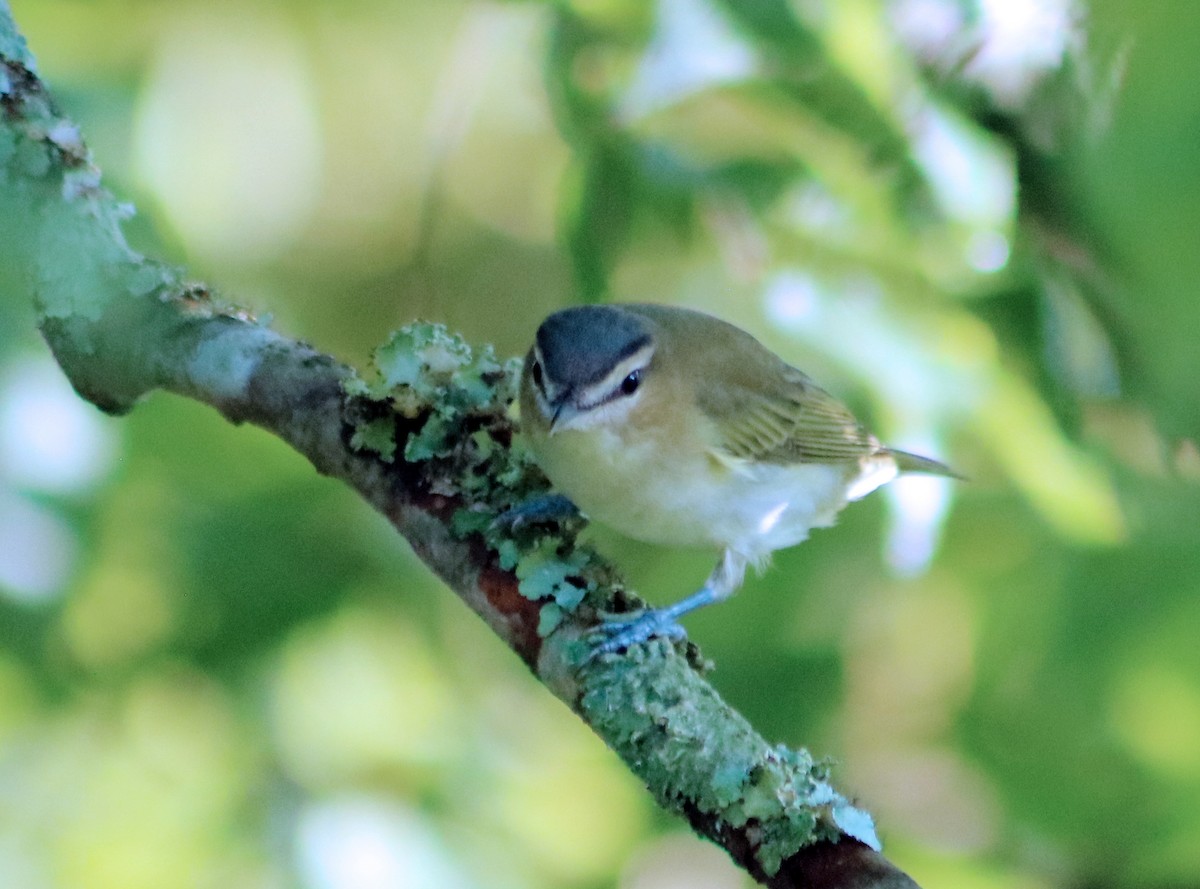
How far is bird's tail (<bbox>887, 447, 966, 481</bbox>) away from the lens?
9.49 ft

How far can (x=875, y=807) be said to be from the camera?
3395 millimetres

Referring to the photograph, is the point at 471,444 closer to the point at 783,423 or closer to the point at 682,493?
the point at 682,493

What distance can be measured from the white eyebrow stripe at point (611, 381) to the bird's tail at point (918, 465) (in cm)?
82

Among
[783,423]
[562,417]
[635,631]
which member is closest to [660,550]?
[783,423]

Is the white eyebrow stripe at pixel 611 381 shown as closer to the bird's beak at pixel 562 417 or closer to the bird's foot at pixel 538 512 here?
the bird's beak at pixel 562 417

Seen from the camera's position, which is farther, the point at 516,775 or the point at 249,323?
the point at 516,775

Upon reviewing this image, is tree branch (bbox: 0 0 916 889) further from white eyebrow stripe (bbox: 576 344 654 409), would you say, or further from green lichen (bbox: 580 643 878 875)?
white eyebrow stripe (bbox: 576 344 654 409)

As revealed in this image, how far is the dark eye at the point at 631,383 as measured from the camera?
260cm

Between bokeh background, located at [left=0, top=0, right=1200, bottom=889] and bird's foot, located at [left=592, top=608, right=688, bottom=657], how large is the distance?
80 centimetres

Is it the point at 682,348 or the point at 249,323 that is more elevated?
the point at 682,348

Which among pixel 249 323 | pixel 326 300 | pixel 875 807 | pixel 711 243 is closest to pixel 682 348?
pixel 711 243

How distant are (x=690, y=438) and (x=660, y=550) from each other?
86 cm

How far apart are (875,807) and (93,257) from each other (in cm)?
255

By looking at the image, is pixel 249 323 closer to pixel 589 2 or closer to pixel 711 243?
pixel 589 2
